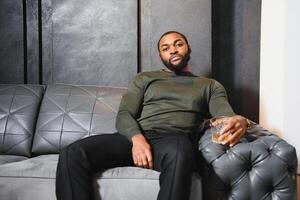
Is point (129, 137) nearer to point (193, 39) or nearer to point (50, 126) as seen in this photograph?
point (50, 126)

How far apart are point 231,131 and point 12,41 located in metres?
1.94

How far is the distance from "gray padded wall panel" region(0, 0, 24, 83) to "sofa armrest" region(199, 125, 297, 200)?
5.91 feet

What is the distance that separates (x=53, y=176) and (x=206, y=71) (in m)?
1.40

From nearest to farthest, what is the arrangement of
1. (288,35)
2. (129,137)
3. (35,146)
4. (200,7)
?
(129,137) → (288,35) → (35,146) → (200,7)

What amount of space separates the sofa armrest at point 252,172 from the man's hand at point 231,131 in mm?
38

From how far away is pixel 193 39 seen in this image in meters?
2.27

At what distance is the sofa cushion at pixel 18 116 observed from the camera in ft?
6.40

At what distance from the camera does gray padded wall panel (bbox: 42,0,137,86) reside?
234cm

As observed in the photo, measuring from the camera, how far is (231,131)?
4.52 ft

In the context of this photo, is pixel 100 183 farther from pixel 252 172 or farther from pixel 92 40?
pixel 92 40

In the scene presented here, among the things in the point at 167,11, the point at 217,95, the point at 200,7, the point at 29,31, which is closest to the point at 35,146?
the point at 29,31

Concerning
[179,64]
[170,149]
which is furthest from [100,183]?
[179,64]

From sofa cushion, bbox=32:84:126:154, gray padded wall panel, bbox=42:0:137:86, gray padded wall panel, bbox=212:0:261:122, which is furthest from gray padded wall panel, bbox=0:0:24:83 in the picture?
gray padded wall panel, bbox=212:0:261:122

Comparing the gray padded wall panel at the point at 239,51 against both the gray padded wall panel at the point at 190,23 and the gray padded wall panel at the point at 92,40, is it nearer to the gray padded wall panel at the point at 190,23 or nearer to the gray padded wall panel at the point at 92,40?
the gray padded wall panel at the point at 190,23
